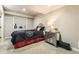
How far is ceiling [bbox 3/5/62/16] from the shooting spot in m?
1.19

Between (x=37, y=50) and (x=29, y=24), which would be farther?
(x=29, y=24)

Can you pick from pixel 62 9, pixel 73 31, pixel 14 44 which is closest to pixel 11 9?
pixel 14 44

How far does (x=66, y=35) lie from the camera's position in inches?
53.0

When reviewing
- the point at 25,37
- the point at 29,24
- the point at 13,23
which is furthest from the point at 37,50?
the point at 13,23

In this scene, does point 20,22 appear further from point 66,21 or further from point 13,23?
point 66,21

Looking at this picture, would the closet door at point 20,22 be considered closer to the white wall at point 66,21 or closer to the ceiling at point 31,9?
the ceiling at point 31,9

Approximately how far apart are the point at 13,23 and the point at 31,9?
1.35 ft

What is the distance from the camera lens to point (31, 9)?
128 cm

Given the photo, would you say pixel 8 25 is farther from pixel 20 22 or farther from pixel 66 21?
pixel 66 21

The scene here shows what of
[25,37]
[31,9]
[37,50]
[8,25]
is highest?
[31,9]

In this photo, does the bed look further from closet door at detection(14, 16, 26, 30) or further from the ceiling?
the ceiling

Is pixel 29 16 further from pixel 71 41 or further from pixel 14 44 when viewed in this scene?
pixel 71 41

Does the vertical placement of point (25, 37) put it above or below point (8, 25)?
below

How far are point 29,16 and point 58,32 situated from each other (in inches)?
25.1
